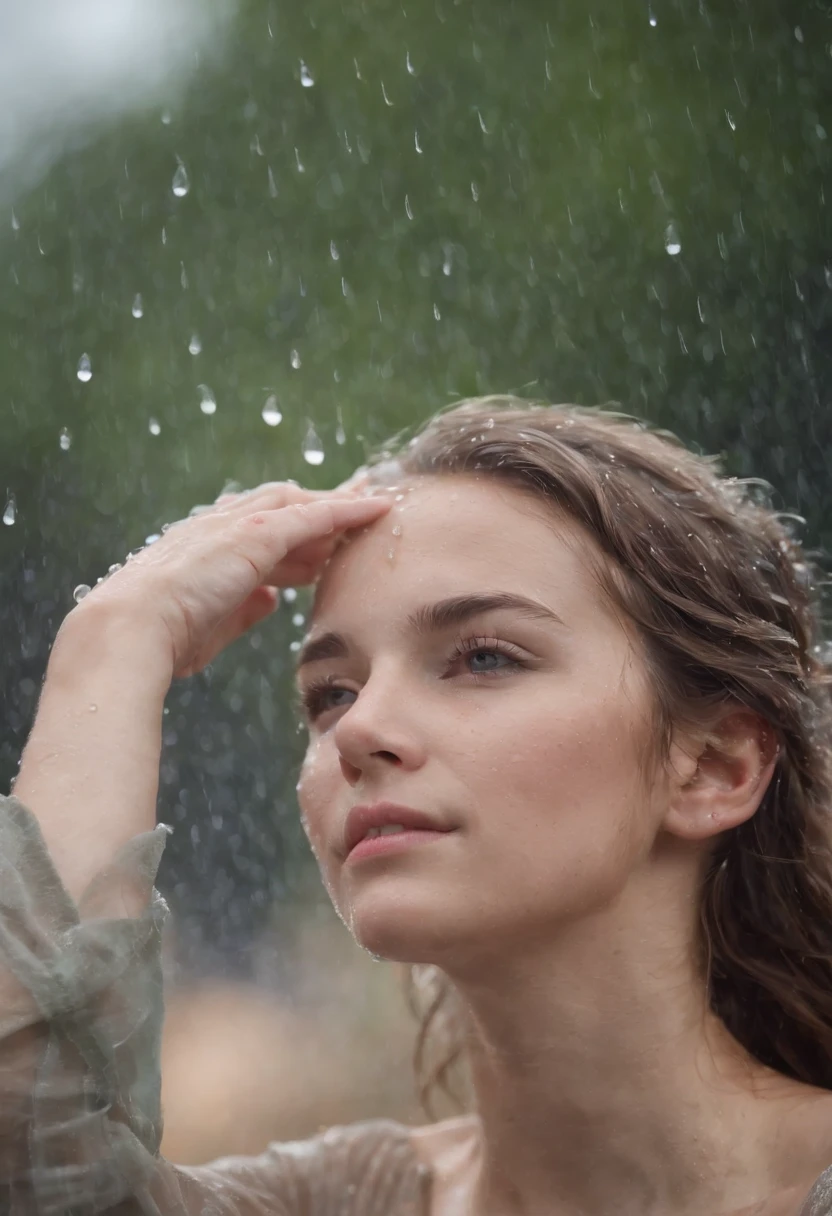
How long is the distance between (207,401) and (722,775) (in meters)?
3.85

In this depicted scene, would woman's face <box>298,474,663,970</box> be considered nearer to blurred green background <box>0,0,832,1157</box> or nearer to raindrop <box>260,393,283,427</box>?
blurred green background <box>0,0,832,1157</box>

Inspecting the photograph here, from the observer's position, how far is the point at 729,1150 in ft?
5.78

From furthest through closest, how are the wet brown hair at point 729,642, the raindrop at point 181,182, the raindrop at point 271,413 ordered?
the raindrop at point 181,182 < the raindrop at point 271,413 < the wet brown hair at point 729,642

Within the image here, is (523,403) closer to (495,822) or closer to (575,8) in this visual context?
(495,822)

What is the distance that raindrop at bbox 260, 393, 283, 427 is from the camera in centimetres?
515

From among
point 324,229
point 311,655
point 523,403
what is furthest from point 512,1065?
point 324,229

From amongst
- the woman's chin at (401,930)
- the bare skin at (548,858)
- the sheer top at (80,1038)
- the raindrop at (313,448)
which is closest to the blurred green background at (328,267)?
the raindrop at (313,448)

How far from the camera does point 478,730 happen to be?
1677 mm

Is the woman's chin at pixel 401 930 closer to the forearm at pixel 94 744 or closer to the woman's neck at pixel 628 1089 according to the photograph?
the woman's neck at pixel 628 1089

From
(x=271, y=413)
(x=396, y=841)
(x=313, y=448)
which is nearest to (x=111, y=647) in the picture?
(x=396, y=841)

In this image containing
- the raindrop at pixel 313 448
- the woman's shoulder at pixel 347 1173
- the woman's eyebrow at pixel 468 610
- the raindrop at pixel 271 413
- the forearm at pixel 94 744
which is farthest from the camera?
the raindrop at pixel 271 413

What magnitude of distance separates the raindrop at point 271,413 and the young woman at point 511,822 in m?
3.10

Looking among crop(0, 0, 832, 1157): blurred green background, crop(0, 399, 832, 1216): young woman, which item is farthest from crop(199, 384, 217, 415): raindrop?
crop(0, 399, 832, 1216): young woman

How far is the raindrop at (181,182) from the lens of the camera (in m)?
5.62
